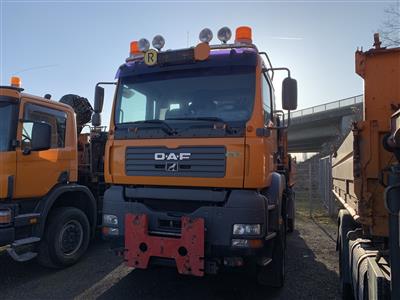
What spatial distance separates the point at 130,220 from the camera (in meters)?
4.49

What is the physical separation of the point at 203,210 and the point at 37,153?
3210 mm

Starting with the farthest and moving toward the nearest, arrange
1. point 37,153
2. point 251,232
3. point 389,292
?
point 37,153
point 251,232
point 389,292

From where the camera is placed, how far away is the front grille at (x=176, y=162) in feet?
14.2

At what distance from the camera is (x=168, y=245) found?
168 inches

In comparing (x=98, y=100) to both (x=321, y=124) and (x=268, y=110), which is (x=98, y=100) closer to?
(x=268, y=110)

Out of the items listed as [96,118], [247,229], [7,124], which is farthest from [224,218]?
[7,124]

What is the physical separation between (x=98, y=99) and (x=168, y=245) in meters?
2.66

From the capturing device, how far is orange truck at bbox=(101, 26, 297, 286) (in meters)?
4.19

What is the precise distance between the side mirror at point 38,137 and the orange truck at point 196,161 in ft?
4.07

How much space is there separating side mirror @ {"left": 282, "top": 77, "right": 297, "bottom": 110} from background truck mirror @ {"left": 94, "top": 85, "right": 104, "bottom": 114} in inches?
108

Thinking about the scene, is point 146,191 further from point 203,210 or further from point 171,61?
point 171,61

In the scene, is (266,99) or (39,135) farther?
(39,135)

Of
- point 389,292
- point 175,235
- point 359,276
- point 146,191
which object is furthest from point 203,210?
point 389,292

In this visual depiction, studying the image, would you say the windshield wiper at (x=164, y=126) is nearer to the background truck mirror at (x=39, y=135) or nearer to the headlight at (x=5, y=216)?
the background truck mirror at (x=39, y=135)
